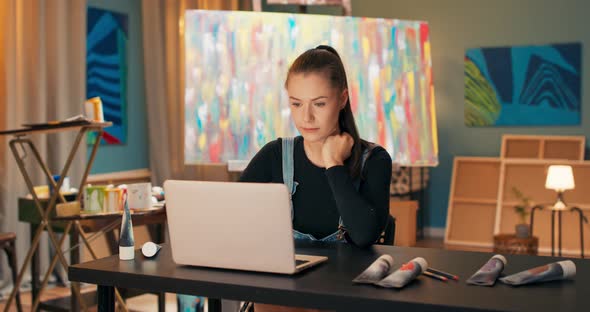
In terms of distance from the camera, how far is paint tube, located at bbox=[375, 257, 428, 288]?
124 centimetres

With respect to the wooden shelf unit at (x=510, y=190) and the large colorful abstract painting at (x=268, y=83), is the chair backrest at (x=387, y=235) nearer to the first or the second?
the large colorful abstract painting at (x=268, y=83)

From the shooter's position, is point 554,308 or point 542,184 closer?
point 554,308

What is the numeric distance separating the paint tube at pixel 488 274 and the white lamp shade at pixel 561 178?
12.8 feet

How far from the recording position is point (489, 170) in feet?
20.7

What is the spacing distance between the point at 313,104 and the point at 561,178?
359 cm

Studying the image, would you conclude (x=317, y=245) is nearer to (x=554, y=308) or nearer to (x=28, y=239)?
(x=554, y=308)

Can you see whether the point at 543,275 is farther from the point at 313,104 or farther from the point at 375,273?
the point at 313,104

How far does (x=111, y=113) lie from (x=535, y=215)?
11.5 feet

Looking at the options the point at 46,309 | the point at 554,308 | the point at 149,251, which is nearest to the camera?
the point at 554,308

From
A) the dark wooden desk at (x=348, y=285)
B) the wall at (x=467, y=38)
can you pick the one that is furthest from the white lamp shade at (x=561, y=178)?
the dark wooden desk at (x=348, y=285)

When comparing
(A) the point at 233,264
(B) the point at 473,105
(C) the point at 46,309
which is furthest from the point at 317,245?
(B) the point at 473,105

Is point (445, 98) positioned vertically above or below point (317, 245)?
above

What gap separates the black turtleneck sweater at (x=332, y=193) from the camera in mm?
1732

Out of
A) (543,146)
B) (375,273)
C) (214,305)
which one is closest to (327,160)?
(214,305)
